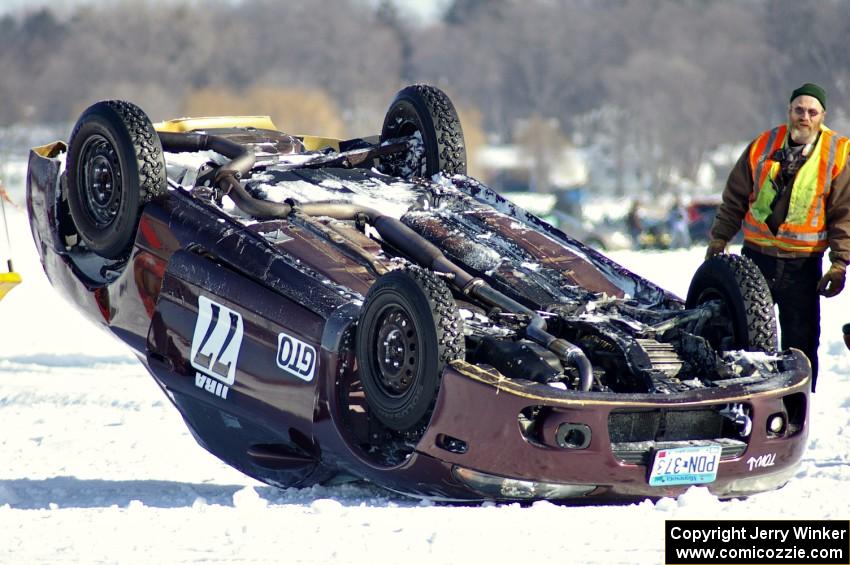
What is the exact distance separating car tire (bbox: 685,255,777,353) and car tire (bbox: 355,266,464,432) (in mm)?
1634

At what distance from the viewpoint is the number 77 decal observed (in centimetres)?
779

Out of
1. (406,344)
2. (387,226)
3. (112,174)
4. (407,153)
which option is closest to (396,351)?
(406,344)

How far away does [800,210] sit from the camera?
332 inches

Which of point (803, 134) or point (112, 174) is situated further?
point (112, 174)

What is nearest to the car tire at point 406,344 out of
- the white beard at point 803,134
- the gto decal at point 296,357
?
the gto decal at point 296,357

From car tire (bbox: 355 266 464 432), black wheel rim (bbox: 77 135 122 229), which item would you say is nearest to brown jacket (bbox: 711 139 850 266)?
car tire (bbox: 355 266 464 432)

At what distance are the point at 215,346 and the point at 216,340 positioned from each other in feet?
0.11

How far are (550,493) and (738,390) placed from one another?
0.98m

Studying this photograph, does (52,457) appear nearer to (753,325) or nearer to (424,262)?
(424,262)

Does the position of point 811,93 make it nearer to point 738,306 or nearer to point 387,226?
point 738,306

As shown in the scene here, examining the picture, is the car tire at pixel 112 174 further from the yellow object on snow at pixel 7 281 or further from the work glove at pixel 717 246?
the work glove at pixel 717 246

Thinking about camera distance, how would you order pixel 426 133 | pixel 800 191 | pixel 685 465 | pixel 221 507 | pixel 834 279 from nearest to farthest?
pixel 221 507 < pixel 685 465 < pixel 834 279 < pixel 800 191 < pixel 426 133

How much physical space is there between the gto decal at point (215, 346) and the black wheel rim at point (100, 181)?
3.70 ft

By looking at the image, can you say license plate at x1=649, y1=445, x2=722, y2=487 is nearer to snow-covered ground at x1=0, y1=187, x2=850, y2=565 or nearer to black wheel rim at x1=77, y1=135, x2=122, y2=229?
snow-covered ground at x1=0, y1=187, x2=850, y2=565
